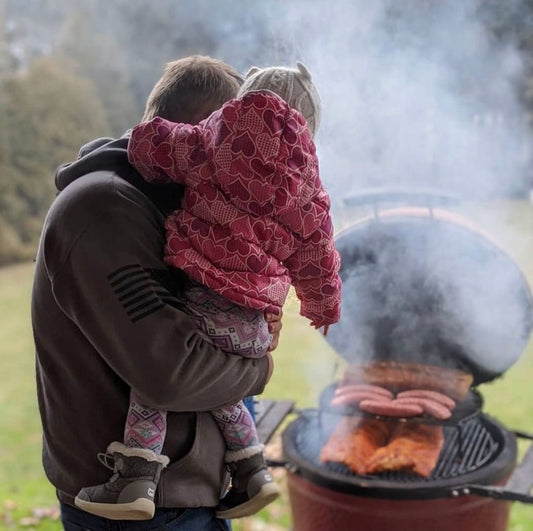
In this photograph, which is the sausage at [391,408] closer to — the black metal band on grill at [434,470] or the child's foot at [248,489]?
the black metal band on grill at [434,470]

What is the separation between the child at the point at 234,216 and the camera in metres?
1.32

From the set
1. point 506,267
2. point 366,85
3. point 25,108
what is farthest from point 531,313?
point 25,108

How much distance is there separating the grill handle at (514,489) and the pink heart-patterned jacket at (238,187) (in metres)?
1.31

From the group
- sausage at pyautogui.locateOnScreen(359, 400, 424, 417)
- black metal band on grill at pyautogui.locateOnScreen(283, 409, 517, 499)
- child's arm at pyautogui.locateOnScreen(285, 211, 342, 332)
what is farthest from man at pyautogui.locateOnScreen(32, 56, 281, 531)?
sausage at pyautogui.locateOnScreen(359, 400, 424, 417)

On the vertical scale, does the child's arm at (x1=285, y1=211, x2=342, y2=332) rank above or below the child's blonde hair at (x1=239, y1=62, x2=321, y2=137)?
below

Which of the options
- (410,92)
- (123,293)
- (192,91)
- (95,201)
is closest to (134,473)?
(123,293)

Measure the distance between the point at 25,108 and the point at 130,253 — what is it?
4.81 metres

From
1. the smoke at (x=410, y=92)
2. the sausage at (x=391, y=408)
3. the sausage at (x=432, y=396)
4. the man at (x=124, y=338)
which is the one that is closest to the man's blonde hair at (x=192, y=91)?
the man at (x=124, y=338)

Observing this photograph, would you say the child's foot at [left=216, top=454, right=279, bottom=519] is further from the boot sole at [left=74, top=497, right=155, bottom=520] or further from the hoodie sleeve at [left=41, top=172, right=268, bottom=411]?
the hoodie sleeve at [left=41, top=172, right=268, bottom=411]

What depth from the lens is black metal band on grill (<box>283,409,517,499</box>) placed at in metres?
2.50

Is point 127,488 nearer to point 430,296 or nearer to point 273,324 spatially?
point 273,324

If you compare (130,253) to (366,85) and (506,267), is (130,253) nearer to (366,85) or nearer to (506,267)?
(506,267)

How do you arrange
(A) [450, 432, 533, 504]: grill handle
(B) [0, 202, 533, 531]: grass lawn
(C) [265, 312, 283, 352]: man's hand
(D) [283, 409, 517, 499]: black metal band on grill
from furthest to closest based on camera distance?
1. (B) [0, 202, 533, 531]: grass lawn
2. (D) [283, 409, 517, 499]: black metal band on grill
3. (A) [450, 432, 533, 504]: grill handle
4. (C) [265, 312, 283, 352]: man's hand

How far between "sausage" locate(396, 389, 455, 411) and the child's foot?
131 cm
